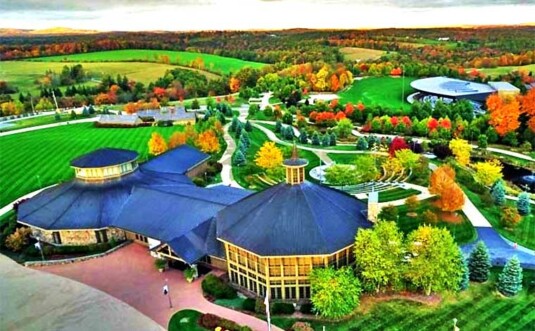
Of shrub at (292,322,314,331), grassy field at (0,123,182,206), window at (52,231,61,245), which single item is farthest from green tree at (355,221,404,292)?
grassy field at (0,123,182,206)

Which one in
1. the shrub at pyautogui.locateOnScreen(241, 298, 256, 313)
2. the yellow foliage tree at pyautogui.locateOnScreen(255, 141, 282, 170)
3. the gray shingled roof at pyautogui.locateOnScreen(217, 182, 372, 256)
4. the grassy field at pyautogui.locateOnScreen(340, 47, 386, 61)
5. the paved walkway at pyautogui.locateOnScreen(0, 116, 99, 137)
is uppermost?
the grassy field at pyautogui.locateOnScreen(340, 47, 386, 61)

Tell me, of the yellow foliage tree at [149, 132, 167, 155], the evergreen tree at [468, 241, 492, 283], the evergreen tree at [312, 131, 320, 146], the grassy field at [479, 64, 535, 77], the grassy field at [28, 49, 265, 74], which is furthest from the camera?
the grassy field at [28, 49, 265, 74]

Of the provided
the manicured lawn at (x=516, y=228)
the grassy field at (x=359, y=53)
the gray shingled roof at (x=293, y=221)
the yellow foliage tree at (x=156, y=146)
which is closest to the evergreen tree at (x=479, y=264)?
the gray shingled roof at (x=293, y=221)

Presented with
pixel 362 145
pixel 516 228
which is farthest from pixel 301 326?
pixel 362 145

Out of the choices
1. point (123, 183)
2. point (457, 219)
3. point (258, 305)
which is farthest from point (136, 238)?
point (457, 219)

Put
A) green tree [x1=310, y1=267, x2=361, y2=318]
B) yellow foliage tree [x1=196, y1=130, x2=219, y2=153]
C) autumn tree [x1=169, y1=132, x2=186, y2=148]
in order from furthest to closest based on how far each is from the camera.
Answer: autumn tree [x1=169, y1=132, x2=186, y2=148]
yellow foliage tree [x1=196, y1=130, x2=219, y2=153]
green tree [x1=310, y1=267, x2=361, y2=318]

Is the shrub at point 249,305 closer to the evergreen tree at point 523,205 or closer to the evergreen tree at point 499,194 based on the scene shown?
the evergreen tree at point 523,205

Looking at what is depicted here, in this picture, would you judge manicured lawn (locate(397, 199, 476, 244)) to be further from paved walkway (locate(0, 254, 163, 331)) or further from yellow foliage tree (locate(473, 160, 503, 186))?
paved walkway (locate(0, 254, 163, 331))
